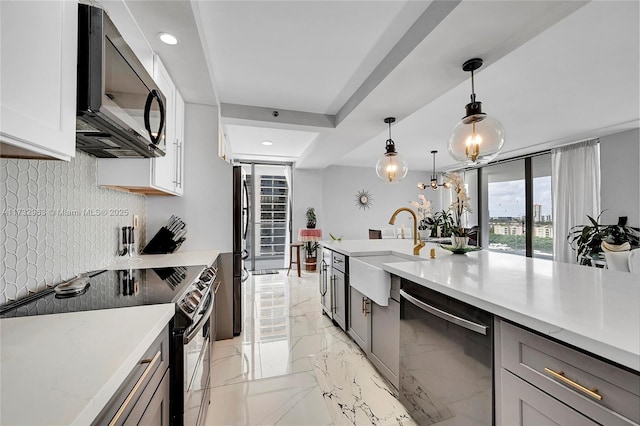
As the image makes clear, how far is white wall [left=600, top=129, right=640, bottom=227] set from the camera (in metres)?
3.81

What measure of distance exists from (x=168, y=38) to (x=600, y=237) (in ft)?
18.0

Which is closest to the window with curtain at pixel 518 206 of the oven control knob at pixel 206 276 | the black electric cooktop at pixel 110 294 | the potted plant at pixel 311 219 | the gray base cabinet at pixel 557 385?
the potted plant at pixel 311 219

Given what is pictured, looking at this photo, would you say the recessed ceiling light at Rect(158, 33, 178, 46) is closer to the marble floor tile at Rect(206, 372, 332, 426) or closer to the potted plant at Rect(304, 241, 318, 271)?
the marble floor tile at Rect(206, 372, 332, 426)

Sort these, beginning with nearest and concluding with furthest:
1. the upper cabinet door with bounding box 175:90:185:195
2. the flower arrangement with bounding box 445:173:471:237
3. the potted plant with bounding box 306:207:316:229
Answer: the flower arrangement with bounding box 445:173:471:237 < the upper cabinet door with bounding box 175:90:185:195 < the potted plant with bounding box 306:207:316:229

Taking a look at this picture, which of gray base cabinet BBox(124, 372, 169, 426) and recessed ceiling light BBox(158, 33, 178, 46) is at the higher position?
recessed ceiling light BBox(158, 33, 178, 46)

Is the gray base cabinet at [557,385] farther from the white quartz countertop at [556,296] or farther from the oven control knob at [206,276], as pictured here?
the oven control knob at [206,276]

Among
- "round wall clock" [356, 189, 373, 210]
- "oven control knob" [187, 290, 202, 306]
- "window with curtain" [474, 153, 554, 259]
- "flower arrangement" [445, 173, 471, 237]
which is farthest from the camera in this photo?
"round wall clock" [356, 189, 373, 210]

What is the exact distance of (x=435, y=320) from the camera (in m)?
1.38

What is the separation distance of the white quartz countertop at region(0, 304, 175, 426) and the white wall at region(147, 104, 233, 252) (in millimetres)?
1728

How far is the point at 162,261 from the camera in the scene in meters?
2.05

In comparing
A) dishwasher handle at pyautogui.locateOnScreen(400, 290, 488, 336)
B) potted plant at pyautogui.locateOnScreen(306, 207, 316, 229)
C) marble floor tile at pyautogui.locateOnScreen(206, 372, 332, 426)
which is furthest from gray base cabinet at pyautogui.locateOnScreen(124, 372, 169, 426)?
potted plant at pyautogui.locateOnScreen(306, 207, 316, 229)

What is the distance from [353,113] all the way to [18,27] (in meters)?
2.44

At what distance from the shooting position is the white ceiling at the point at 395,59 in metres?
1.52

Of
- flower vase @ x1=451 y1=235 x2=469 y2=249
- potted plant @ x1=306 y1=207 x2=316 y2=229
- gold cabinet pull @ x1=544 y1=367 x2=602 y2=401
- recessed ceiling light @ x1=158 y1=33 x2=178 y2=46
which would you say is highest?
recessed ceiling light @ x1=158 y1=33 x2=178 y2=46
